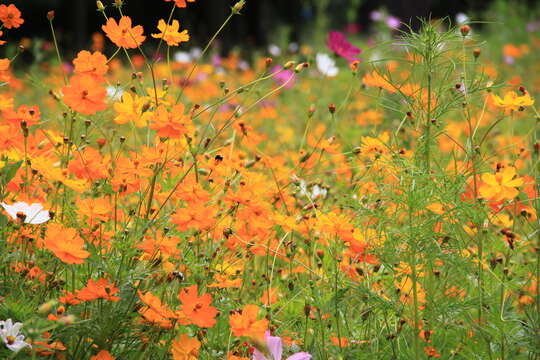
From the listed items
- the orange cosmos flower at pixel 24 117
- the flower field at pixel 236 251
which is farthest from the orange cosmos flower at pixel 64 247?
the orange cosmos flower at pixel 24 117

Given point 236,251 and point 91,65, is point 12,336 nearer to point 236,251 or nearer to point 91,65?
point 91,65

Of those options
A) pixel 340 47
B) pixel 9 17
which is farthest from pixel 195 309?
pixel 340 47

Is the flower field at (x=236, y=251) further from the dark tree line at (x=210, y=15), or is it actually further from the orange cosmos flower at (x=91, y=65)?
the dark tree line at (x=210, y=15)

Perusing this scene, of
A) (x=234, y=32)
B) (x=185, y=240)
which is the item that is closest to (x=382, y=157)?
(x=185, y=240)

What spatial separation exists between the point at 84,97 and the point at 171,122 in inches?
6.3

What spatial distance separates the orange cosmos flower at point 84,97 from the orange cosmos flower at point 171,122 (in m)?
0.11

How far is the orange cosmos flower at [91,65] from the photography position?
1266 mm

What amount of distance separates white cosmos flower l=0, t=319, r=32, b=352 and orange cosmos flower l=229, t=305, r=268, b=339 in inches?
12.1

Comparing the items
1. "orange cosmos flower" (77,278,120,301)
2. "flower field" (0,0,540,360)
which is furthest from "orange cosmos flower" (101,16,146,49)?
"orange cosmos flower" (77,278,120,301)

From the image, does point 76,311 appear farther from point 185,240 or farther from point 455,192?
point 455,192

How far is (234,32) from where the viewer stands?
12.9 m

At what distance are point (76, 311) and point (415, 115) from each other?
719 millimetres

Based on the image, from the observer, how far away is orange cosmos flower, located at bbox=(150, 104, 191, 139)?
3.82 feet

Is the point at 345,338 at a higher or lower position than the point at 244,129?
lower
